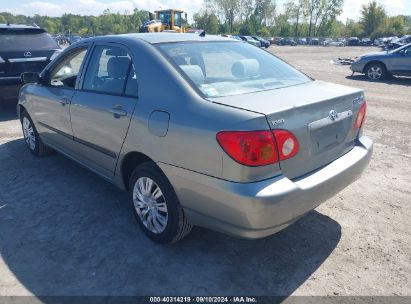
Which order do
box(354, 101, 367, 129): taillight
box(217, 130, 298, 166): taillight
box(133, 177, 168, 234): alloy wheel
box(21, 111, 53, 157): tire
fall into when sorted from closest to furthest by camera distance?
box(217, 130, 298, 166): taillight
box(133, 177, 168, 234): alloy wheel
box(354, 101, 367, 129): taillight
box(21, 111, 53, 157): tire

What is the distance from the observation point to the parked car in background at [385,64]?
1293 centimetres

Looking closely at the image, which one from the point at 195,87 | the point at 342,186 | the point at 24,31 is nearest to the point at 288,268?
the point at 342,186

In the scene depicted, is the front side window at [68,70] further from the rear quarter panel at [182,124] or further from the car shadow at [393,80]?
the car shadow at [393,80]

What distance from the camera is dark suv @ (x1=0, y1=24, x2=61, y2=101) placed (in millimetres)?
7348

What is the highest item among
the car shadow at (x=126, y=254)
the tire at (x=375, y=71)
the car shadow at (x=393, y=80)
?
the tire at (x=375, y=71)

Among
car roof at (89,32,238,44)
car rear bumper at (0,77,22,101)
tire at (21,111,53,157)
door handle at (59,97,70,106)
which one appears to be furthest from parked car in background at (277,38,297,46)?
door handle at (59,97,70,106)

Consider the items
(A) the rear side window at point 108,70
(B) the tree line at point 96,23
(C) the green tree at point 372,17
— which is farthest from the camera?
(B) the tree line at point 96,23

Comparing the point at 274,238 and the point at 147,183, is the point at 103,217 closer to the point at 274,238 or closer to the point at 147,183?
the point at 147,183

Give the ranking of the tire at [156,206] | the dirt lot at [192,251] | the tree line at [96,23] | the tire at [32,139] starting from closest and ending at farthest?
the dirt lot at [192,251]
the tire at [156,206]
the tire at [32,139]
the tree line at [96,23]

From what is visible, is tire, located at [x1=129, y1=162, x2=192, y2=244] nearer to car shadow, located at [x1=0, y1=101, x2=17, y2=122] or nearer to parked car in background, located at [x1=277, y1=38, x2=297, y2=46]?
car shadow, located at [x1=0, y1=101, x2=17, y2=122]

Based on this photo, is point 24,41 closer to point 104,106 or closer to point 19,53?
point 19,53

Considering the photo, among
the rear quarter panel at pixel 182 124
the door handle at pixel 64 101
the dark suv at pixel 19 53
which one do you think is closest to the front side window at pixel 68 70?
the door handle at pixel 64 101

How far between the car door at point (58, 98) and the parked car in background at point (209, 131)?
0.05m

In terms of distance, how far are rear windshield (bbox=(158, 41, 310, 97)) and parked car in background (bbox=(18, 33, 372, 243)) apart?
1 centimetres
